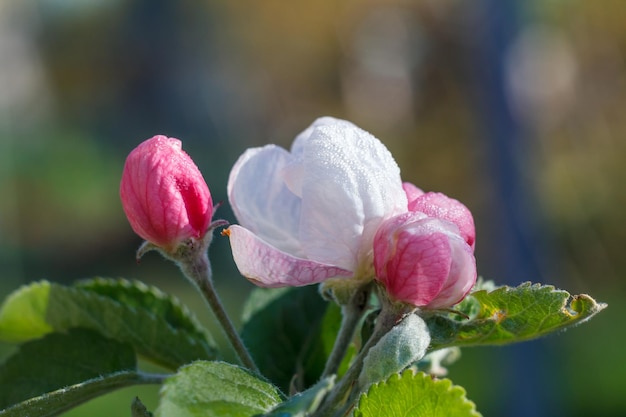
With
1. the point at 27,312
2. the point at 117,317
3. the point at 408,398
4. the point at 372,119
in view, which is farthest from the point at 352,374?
the point at 372,119

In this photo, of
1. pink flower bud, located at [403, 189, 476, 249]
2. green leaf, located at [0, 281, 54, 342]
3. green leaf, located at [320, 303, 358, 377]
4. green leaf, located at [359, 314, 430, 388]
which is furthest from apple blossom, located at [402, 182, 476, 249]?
green leaf, located at [0, 281, 54, 342]

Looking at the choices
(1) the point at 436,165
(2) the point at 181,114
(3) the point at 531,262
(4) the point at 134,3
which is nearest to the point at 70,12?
(4) the point at 134,3

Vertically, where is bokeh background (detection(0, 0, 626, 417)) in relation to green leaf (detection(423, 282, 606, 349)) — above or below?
below

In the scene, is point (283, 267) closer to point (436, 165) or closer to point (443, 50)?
→ point (436, 165)

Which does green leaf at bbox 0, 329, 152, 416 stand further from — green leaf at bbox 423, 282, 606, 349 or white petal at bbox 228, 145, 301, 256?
green leaf at bbox 423, 282, 606, 349

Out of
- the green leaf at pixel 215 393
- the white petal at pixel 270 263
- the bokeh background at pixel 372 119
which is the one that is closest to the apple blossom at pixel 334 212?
the white petal at pixel 270 263

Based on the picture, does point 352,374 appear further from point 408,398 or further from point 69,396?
point 69,396

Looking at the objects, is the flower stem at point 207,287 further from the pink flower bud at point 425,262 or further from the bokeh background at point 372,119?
the bokeh background at point 372,119
